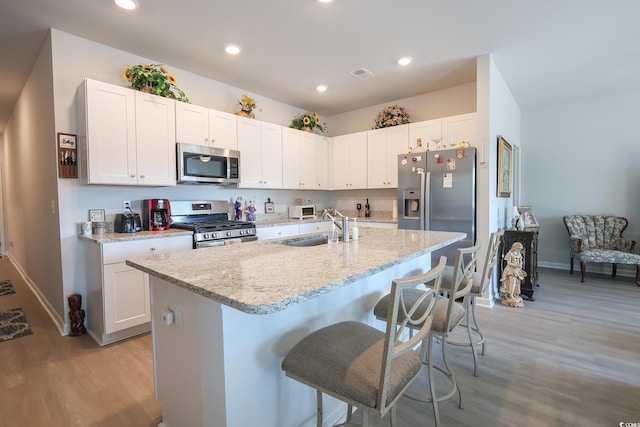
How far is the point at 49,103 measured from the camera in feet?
9.73

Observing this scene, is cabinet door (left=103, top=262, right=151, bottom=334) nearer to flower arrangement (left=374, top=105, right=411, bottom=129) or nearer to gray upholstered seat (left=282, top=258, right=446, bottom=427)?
gray upholstered seat (left=282, top=258, right=446, bottom=427)

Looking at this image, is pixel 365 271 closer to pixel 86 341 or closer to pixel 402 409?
pixel 402 409

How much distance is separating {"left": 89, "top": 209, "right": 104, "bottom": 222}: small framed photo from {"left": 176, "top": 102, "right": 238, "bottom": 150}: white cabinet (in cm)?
102

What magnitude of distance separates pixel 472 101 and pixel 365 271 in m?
3.88

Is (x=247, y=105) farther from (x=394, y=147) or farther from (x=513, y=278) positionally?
(x=513, y=278)

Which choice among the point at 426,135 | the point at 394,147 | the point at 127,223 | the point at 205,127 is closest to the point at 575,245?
the point at 426,135

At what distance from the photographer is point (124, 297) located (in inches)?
105

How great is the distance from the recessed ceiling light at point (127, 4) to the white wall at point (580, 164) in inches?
237

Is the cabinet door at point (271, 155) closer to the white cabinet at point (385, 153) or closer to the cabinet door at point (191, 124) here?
the cabinet door at point (191, 124)

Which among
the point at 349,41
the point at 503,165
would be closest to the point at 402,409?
the point at 349,41

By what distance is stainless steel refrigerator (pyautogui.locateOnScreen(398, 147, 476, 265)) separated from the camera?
3516mm

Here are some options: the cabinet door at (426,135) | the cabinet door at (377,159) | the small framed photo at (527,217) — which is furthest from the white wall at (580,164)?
the cabinet door at (377,159)

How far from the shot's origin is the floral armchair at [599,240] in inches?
171

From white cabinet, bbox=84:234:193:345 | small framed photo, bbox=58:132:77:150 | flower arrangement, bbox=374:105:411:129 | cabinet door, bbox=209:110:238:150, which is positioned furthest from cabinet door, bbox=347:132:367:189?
small framed photo, bbox=58:132:77:150
